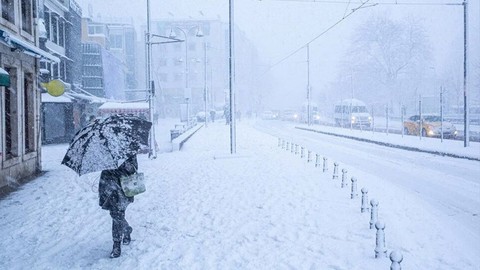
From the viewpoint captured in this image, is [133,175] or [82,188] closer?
[133,175]

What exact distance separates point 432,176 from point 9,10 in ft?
42.5

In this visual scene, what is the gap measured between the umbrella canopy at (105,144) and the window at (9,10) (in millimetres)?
7840

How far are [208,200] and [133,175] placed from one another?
348cm

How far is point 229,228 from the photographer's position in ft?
22.1

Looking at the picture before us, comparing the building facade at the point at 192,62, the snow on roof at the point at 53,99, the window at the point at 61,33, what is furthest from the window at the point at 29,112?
the building facade at the point at 192,62

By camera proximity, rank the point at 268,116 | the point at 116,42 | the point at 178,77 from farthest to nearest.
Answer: the point at 178,77 < the point at 116,42 < the point at 268,116

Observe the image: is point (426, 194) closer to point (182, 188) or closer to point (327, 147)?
point (182, 188)

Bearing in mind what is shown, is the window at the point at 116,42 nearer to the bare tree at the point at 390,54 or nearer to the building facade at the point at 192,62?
the building facade at the point at 192,62

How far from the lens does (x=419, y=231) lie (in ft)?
21.5

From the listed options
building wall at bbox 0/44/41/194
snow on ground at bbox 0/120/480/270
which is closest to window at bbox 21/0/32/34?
building wall at bbox 0/44/41/194

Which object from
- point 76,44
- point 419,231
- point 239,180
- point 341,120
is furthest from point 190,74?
point 419,231

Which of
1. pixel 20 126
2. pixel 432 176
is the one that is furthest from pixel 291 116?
pixel 20 126

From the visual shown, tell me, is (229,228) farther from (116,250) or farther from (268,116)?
(268,116)

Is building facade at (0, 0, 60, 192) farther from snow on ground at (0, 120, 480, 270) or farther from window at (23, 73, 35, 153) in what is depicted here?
snow on ground at (0, 120, 480, 270)
